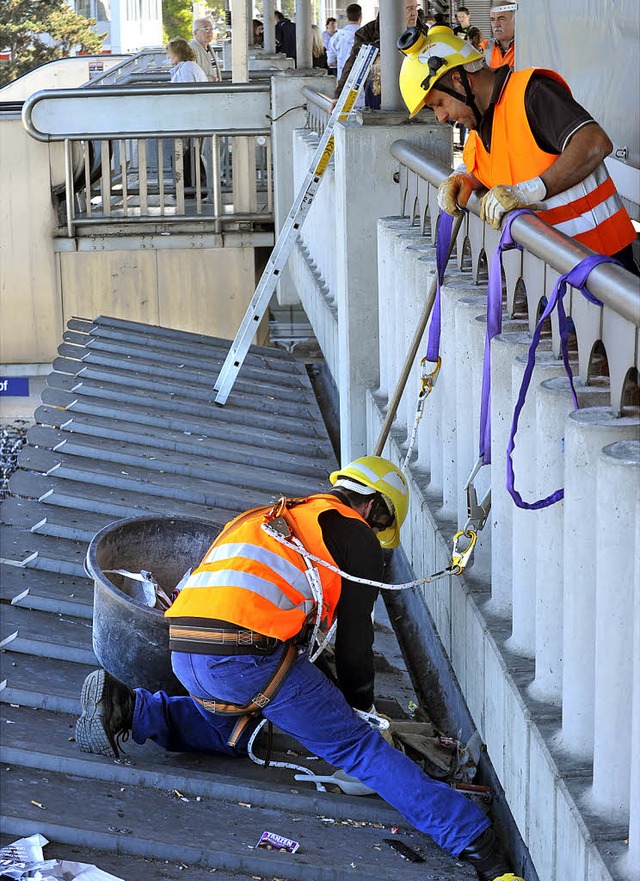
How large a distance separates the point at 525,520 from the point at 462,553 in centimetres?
67

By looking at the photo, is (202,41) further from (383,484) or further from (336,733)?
(336,733)

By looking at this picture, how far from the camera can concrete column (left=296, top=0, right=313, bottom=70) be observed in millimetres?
15297

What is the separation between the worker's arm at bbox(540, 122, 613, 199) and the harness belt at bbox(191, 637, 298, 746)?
185cm

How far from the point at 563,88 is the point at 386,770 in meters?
2.42

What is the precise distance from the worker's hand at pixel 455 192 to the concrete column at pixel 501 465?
82 centimetres

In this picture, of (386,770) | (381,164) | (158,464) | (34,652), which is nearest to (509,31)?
(381,164)

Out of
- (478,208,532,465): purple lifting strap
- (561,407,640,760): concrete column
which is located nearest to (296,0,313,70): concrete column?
(478,208,532,465): purple lifting strap

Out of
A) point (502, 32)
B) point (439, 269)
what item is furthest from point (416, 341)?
point (502, 32)

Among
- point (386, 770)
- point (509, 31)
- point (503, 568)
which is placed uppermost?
point (509, 31)

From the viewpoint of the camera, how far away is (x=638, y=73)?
18.4 feet

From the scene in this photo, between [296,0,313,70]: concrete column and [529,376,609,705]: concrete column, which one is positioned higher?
[296,0,313,70]: concrete column

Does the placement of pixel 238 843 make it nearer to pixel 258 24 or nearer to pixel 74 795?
pixel 74 795

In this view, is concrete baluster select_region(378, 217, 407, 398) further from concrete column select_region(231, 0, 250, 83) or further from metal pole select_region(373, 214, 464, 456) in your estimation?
concrete column select_region(231, 0, 250, 83)

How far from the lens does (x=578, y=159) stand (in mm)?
4277
